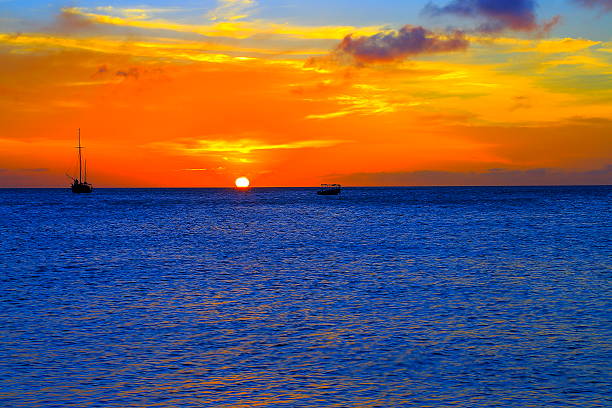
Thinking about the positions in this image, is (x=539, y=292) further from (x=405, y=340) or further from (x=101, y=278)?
(x=101, y=278)

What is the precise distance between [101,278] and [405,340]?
22233 mm

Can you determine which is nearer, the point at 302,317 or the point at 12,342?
the point at 12,342

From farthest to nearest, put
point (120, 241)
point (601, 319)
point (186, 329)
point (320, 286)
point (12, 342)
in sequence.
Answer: point (120, 241) → point (320, 286) → point (601, 319) → point (186, 329) → point (12, 342)

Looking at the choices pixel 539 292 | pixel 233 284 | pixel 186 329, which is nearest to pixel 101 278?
pixel 233 284

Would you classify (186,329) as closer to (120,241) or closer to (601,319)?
(601,319)

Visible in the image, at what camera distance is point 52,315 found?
25.8 metres

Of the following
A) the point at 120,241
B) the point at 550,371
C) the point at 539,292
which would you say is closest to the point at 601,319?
the point at 539,292

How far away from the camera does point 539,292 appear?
31297 millimetres

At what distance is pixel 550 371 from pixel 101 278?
2726 centimetres

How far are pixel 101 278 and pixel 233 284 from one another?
8.53 metres

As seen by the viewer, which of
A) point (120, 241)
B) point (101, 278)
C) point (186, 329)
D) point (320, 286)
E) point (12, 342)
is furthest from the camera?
point (120, 241)

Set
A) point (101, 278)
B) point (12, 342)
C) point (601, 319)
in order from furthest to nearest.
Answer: point (101, 278), point (601, 319), point (12, 342)

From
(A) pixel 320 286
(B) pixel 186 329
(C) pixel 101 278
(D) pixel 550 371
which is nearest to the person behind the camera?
(D) pixel 550 371

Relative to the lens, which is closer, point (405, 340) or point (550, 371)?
point (550, 371)
